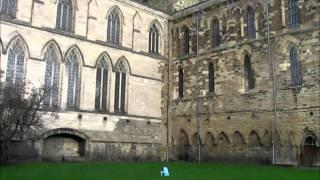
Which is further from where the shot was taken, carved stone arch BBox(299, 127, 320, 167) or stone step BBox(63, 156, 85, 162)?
stone step BBox(63, 156, 85, 162)

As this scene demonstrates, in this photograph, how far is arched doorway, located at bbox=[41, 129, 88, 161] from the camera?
24.7 m

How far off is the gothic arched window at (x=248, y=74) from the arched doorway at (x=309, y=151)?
510 cm

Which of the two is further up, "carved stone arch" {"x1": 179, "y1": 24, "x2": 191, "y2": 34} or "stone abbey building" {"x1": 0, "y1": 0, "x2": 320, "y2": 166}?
"carved stone arch" {"x1": 179, "y1": 24, "x2": 191, "y2": 34}

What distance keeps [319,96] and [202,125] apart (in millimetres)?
8624

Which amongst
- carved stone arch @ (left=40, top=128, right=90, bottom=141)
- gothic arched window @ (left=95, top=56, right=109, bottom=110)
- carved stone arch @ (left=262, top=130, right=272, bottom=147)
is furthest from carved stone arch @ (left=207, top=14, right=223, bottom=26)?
carved stone arch @ (left=40, top=128, right=90, bottom=141)

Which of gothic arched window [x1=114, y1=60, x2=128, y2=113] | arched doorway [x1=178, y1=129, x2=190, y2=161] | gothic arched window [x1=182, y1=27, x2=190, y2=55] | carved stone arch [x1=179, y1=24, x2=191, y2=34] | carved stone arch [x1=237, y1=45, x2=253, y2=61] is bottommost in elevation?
arched doorway [x1=178, y1=129, x2=190, y2=161]

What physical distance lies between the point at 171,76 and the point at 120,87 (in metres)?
4.97

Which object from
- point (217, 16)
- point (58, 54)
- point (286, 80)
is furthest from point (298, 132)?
point (58, 54)

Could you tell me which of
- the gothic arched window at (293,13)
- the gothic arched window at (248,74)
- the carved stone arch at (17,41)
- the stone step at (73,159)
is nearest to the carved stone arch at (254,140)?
the gothic arched window at (248,74)

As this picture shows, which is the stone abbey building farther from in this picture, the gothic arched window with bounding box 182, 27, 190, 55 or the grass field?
the grass field

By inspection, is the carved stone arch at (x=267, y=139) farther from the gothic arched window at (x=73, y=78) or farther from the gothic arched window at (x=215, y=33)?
the gothic arched window at (x=73, y=78)

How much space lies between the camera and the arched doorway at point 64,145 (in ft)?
81.1

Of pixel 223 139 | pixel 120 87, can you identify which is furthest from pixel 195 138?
pixel 120 87

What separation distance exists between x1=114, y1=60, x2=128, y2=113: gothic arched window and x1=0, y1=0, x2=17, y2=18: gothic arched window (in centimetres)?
787
